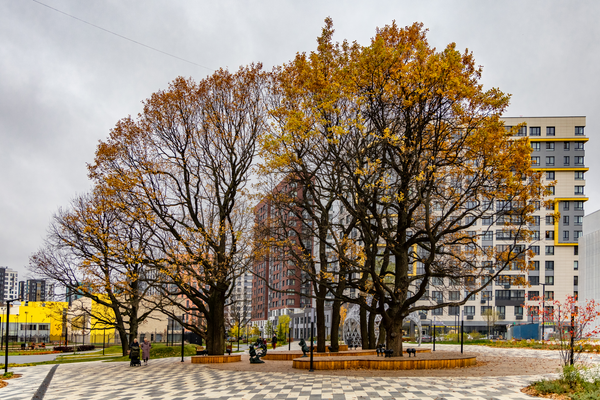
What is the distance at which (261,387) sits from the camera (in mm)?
15648

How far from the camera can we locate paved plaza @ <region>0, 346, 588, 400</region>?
13680mm

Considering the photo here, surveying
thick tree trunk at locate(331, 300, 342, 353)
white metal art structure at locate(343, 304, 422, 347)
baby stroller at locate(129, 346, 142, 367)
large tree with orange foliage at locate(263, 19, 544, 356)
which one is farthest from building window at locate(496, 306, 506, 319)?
baby stroller at locate(129, 346, 142, 367)

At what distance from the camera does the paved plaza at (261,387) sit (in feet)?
44.9

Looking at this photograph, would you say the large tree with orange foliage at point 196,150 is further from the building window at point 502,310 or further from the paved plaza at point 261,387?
the building window at point 502,310

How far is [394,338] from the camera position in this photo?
22.0 metres

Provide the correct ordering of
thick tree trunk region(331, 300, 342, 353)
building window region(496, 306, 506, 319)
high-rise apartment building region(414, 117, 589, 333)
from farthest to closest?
1. high-rise apartment building region(414, 117, 589, 333)
2. building window region(496, 306, 506, 319)
3. thick tree trunk region(331, 300, 342, 353)

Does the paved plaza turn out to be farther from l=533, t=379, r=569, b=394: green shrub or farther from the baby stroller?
the baby stroller

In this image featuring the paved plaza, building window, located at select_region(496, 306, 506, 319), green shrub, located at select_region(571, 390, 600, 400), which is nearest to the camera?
green shrub, located at select_region(571, 390, 600, 400)

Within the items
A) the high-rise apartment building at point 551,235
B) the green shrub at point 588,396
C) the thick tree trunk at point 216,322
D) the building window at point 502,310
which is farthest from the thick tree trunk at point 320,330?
the building window at point 502,310

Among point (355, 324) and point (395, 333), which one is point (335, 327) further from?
point (355, 324)

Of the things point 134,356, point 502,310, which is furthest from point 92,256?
point 502,310

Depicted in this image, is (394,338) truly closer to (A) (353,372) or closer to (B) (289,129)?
(A) (353,372)

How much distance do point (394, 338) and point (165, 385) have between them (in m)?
10.4

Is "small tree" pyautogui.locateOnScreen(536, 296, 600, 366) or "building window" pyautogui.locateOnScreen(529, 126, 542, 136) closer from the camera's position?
"small tree" pyautogui.locateOnScreen(536, 296, 600, 366)
